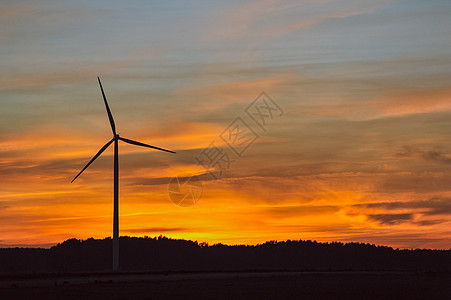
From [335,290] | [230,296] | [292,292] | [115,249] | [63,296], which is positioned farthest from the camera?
[115,249]

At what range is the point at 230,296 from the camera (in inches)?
2872

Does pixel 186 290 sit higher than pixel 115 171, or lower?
lower

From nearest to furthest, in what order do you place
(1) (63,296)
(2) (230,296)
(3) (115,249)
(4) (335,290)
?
(1) (63,296), (2) (230,296), (4) (335,290), (3) (115,249)

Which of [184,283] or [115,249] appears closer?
[184,283]

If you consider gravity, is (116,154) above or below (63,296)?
above

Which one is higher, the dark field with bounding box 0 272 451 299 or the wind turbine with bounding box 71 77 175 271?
the wind turbine with bounding box 71 77 175 271

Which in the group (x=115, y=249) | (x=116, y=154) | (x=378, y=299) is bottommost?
(x=378, y=299)

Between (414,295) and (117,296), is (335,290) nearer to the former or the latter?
(414,295)

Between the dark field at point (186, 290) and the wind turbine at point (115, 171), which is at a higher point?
the wind turbine at point (115, 171)

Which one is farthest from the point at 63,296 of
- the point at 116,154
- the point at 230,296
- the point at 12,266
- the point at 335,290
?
the point at 12,266

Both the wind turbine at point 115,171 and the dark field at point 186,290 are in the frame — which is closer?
the dark field at point 186,290

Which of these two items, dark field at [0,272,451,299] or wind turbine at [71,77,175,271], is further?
wind turbine at [71,77,175,271]

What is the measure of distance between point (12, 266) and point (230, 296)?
13722 cm

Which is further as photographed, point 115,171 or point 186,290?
point 115,171
